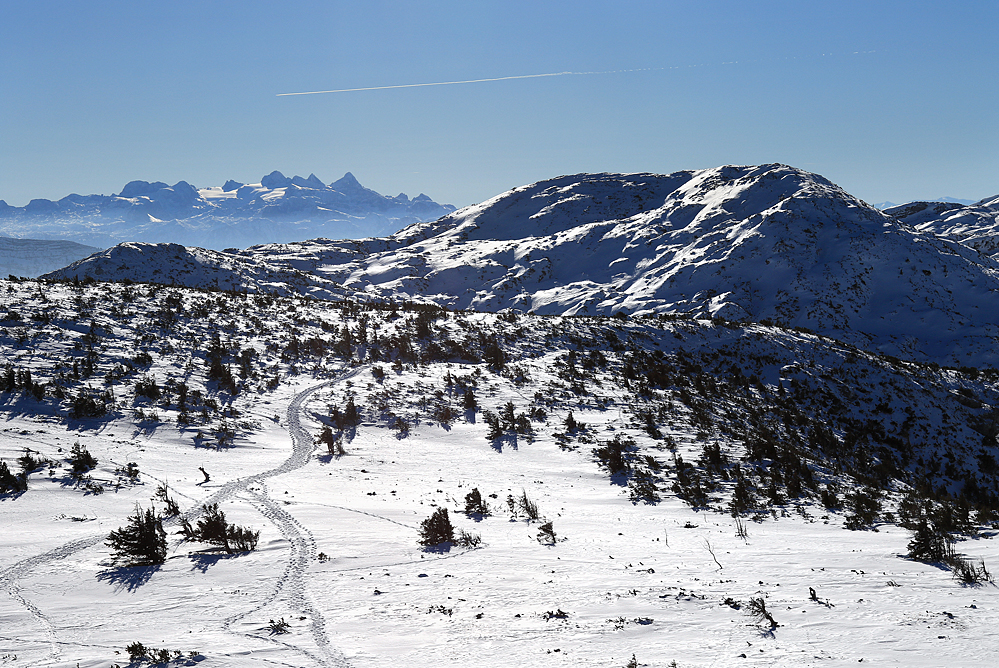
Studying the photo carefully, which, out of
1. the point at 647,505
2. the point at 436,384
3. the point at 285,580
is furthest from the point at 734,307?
the point at 285,580

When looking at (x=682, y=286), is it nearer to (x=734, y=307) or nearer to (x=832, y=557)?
(x=734, y=307)

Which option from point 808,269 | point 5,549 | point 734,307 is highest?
point 808,269

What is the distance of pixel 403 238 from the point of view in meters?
116

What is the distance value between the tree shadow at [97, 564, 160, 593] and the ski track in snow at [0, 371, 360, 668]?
2.94 ft

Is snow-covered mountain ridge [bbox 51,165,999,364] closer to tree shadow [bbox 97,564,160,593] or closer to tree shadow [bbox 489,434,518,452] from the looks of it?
tree shadow [bbox 489,434,518,452]

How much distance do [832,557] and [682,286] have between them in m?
57.5

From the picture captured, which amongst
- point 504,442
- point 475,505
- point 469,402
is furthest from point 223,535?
point 469,402

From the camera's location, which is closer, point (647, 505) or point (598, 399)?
point (647, 505)

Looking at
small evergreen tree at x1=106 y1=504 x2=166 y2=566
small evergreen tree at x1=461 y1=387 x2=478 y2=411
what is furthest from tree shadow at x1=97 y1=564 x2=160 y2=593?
small evergreen tree at x1=461 y1=387 x2=478 y2=411

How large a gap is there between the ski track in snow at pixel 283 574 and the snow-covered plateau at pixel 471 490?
5cm

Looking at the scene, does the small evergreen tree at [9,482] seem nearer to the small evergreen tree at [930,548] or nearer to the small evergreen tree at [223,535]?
the small evergreen tree at [223,535]

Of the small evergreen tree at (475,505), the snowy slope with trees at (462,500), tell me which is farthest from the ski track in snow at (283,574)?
the small evergreen tree at (475,505)

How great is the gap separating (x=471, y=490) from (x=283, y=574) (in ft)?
18.8

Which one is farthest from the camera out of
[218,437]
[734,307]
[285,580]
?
[734,307]
